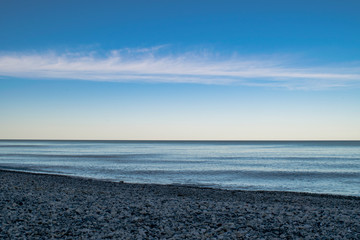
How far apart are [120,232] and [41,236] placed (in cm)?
210

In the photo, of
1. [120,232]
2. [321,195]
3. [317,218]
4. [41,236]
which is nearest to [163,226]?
[120,232]

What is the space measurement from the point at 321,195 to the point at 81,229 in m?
16.1

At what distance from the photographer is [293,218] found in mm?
10859

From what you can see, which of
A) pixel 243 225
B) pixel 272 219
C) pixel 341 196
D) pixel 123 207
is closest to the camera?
pixel 243 225

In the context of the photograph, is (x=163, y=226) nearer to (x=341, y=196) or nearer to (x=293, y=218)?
(x=293, y=218)

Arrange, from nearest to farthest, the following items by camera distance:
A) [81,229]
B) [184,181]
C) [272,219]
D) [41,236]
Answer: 1. [41,236]
2. [81,229]
3. [272,219]
4. [184,181]

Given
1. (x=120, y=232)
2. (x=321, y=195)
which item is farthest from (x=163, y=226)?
(x=321, y=195)

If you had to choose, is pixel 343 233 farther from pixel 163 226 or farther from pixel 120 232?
pixel 120 232

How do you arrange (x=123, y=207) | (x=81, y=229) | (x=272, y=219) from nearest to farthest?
1. (x=81, y=229)
2. (x=272, y=219)
3. (x=123, y=207)

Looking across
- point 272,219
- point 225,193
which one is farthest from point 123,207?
point 225,193

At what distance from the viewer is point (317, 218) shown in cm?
1091

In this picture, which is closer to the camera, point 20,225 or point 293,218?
point 20,225

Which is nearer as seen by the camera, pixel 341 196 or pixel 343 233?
pixel 343 233

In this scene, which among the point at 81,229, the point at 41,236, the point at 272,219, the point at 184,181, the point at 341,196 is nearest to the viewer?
the point at 41,236
